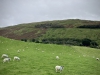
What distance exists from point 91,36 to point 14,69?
11713cm

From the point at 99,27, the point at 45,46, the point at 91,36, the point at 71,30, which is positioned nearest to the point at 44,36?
the point at 71,30

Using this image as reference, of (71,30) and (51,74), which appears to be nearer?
(51,74)

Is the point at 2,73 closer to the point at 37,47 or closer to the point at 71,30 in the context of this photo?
the point at 37,47

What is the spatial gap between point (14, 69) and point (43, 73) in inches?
165

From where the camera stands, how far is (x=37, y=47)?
2127 inches

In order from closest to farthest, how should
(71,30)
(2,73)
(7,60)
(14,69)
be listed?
(2,73) → (14,69) → (7,60) → (71,30)

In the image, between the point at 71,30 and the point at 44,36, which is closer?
the point at 44,36

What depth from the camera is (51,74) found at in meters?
22.2

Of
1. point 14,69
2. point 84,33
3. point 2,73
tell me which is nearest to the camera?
point 2,73

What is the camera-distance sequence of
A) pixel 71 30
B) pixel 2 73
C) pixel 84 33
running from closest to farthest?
1. pixel 2 73
2. pixel 84 33
3. pixel 71 30

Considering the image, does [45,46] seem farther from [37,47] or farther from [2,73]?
[2,73]

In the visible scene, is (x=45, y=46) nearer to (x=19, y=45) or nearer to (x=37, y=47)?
(x=37, y=47)

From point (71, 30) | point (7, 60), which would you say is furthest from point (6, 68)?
point (71, 30)

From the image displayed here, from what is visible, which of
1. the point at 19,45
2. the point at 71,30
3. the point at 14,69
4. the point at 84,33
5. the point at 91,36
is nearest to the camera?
the point at 14,69
